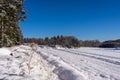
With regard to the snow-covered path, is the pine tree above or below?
above

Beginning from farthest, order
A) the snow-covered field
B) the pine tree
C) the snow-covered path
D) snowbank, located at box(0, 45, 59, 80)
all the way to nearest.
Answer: the pine tree
the snow-covered path
the snow-covered field
snowbank, located at box(0, 45, 59, 80)

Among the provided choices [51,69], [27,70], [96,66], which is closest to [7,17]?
[96,66]

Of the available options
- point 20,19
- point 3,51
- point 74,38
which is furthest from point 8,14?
point 74,38

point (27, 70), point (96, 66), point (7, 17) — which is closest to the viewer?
point (27, 70)

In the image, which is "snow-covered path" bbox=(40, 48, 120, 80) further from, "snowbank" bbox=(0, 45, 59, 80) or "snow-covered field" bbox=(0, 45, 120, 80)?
"snowbank" bbox=(0, 45, 59, 80)

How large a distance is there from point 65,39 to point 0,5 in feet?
354

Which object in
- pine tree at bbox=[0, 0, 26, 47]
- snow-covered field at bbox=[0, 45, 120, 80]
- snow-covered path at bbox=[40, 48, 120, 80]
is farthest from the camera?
pine tree at bbox=[0, 0, 26, 47]

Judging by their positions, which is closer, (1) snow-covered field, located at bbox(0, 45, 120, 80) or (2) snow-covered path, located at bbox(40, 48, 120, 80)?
(1) snow-covered field, located at bbox(0, 45, 120, 80)

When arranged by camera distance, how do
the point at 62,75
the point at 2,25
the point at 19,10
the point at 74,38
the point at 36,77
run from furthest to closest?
the point at 74,38
the point at 19,10
the point at 2,25
the point at 62,75
the point at 36,77

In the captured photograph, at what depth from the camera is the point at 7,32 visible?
1137 inches

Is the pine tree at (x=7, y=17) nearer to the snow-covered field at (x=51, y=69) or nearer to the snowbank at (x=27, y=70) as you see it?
the snow-covered field at (x=51, y=69)

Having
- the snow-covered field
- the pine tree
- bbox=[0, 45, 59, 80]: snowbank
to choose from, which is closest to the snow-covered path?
the snow-covered field

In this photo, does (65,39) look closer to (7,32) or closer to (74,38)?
(74,38)

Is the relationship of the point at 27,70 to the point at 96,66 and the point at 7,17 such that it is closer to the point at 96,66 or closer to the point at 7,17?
the point at 96,66
